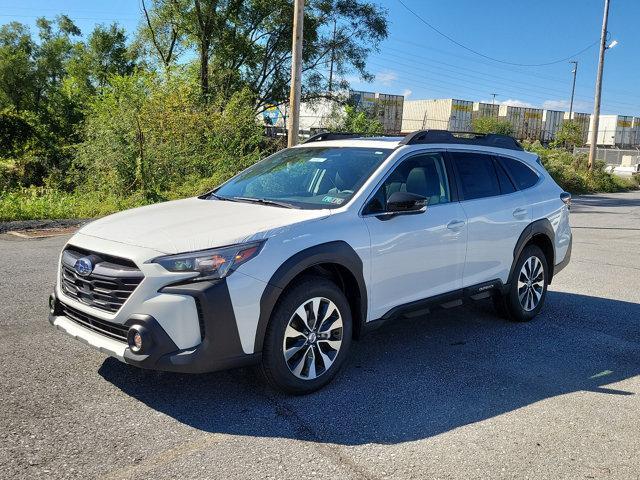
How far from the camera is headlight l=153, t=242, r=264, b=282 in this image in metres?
3.42

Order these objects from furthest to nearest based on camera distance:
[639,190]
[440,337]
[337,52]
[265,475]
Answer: [639,190] → [337,52] → [440,337] → [265,475]

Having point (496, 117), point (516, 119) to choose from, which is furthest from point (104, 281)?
point (516, 119)

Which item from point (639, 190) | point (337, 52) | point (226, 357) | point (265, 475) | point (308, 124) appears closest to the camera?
point (265, 475)

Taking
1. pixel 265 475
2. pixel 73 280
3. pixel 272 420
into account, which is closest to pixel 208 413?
pixel 272 420

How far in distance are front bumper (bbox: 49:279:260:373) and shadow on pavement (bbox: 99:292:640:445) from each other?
405 mm

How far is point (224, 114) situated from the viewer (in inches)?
651

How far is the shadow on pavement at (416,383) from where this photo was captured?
358cm

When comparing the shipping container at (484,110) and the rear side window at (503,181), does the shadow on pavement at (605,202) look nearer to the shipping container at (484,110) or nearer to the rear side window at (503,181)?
the rear side window at (503,181)

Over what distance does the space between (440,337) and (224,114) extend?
41.4ft

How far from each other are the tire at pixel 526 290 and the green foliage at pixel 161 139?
31.1ft

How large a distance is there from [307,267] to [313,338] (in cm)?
50

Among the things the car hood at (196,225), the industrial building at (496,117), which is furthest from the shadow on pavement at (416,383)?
the industrial building at (496,117)

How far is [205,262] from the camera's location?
11.3ft

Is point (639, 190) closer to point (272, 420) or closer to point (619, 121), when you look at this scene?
point (272, 420)
